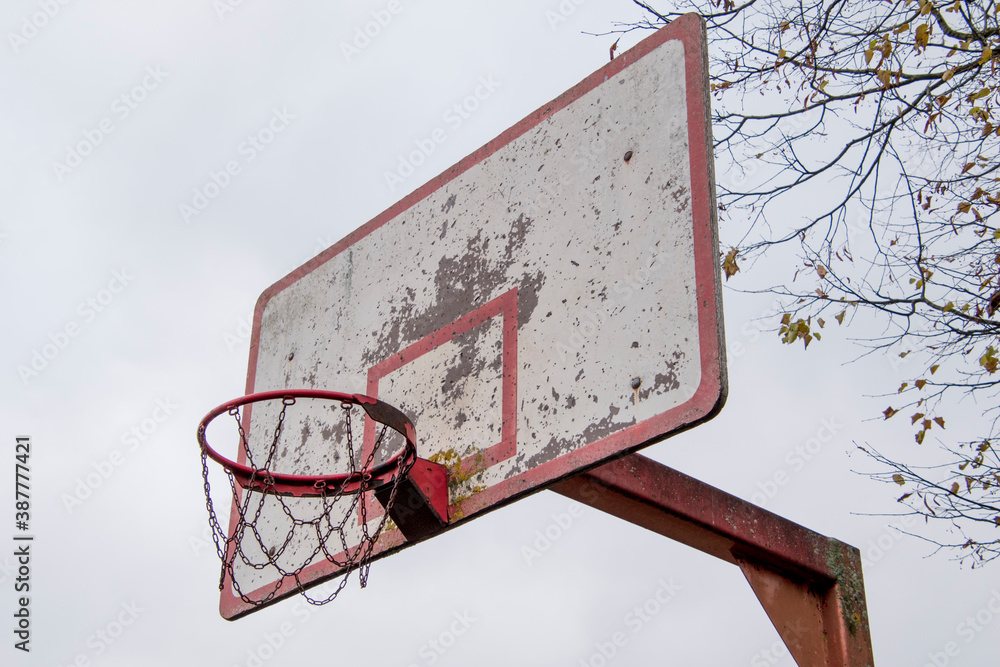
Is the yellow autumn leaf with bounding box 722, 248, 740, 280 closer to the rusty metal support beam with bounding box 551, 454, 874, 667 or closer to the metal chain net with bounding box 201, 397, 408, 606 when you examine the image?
the rusty metal support beam with bounding box 551, 454, 874, 667

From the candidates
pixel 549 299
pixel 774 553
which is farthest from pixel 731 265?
pixel 549 299

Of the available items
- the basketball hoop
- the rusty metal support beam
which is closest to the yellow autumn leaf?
the rusty metal support beam

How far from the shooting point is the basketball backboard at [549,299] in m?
2.78

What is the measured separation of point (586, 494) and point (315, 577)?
94cm

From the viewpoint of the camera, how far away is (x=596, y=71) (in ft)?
11.4

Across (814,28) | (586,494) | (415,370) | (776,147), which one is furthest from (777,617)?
(814,28)

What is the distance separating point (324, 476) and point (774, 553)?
1.74 m

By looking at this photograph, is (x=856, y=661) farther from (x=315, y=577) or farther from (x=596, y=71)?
(x=596, y=71)

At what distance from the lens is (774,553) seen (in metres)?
3.96

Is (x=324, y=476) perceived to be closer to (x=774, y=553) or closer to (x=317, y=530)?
(x=317, y=530)

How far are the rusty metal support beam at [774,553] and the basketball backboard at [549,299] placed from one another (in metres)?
0.57

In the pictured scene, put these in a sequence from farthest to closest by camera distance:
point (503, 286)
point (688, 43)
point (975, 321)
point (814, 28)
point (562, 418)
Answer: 1. point (814, 28)
2. point (975, 321)
3. point (503, 286)
4. point (688, 43)
5. point (562, 418)

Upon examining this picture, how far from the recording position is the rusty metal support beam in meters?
3.58

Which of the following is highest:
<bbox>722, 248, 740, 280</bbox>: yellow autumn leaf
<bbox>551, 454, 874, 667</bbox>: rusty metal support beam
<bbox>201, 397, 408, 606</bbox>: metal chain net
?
<bbox>722, 248, 740, 280</bbox>: yellow autumn leaf
